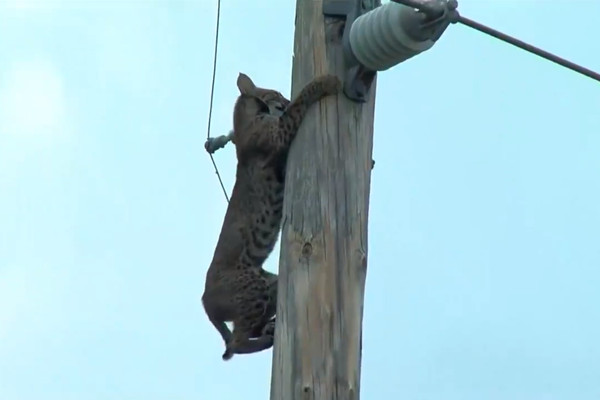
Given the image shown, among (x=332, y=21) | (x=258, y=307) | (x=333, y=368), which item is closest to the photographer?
(x=333, y=368)

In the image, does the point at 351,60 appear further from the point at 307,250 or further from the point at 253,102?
the point at 253,102

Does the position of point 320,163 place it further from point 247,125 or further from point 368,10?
point 247,125

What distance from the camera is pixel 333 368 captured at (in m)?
4.55

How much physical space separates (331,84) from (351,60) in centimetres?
17

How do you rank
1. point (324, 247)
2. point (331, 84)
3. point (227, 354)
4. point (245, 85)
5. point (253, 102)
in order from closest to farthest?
point (324, 247) < point (331, 84) < point (227, 354) < point (253, 102) < point (245, 85)

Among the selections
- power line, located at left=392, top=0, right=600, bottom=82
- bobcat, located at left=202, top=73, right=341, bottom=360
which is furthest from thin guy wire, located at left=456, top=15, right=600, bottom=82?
bobcat, located at left=202, top=73, right=341, bottom=360

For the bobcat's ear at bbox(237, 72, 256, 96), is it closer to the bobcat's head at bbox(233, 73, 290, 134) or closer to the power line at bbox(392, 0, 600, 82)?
the bobcat's head at bbox(233, 73, 290, 134)

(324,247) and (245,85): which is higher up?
(245,85)

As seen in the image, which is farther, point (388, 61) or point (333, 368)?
point (388, 61)

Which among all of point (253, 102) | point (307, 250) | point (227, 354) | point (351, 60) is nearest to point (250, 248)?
point (227, 354)

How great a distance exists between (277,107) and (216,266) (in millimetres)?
1217

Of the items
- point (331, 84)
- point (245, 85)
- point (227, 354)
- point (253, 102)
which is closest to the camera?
point (331, 84)

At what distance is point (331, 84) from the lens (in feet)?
16.6

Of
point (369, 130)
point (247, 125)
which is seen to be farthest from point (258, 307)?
point (369, 130)
